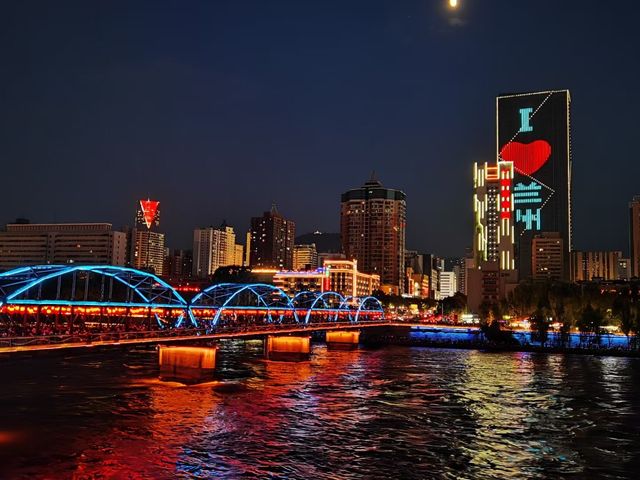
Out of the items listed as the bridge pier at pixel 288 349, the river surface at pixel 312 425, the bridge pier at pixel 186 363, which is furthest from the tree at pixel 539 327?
the bridge pier at pixel 186 363

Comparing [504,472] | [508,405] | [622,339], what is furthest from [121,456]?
[622,339]

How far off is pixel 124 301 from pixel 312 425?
106 m

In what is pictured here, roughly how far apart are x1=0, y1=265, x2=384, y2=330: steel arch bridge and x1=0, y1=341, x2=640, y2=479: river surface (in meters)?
8.17

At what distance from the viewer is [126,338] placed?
6644 centimetres

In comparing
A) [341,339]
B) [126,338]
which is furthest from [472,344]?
[126,338]

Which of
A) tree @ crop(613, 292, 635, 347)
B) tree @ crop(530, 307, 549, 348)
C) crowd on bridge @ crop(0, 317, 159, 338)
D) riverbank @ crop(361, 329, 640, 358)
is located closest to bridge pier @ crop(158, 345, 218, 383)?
crowd on bridge @ crop(0, 317, 159, 338)

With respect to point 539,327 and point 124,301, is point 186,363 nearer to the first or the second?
point 124,301

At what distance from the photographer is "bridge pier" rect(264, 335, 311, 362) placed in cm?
10162

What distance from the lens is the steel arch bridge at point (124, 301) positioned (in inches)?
2467

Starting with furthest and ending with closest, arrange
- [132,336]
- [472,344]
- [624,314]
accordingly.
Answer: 1. [472,344]
2. [624,314]
3. [132,336]

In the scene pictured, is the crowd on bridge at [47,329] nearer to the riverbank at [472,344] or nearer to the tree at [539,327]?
the riverbank at [472,344]

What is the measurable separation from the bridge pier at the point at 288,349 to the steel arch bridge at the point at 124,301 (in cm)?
689

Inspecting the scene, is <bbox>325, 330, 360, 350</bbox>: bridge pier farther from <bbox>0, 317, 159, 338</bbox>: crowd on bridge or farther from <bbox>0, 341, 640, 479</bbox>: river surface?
<bbox>0, 317, 159, 338</bbox>: crowd on bridge

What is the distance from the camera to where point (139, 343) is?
212 feet
